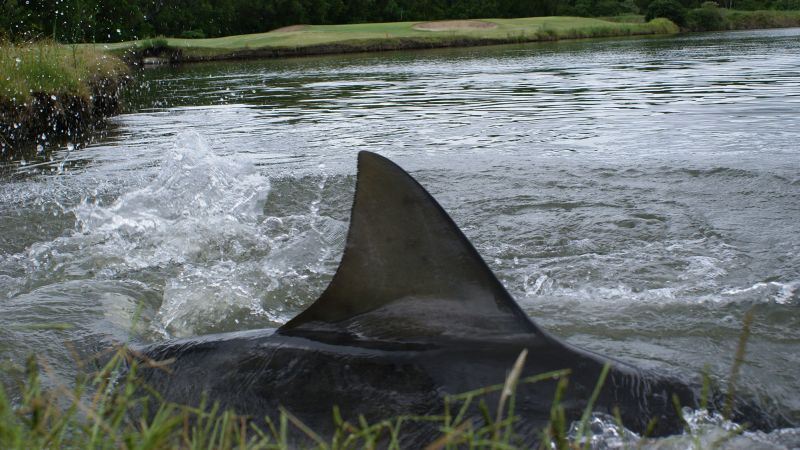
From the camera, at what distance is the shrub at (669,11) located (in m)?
47.4

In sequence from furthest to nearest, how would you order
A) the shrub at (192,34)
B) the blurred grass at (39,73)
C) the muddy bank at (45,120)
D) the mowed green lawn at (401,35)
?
the shrub at (192,34), the mowed green lawn at (401,35), the blurred grass at (39,73), the muddy bank at (45,120)

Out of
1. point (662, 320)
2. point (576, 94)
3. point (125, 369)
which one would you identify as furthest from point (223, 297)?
point (576, 94)

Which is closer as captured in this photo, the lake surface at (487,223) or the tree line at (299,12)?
the lake surface at (487,223)

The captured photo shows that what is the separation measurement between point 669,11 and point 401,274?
51.0 metres

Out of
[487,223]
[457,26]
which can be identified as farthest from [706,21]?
[487,223]

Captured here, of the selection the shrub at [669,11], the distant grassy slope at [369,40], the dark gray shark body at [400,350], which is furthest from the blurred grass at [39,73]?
the shrub at [669,11]

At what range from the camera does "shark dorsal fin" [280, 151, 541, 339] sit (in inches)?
80.2

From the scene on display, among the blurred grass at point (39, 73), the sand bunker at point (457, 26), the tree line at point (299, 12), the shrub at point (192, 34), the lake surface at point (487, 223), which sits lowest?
the lake surface at point (487, 223)

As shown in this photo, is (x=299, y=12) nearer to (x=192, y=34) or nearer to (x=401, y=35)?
(x=192, y=34)

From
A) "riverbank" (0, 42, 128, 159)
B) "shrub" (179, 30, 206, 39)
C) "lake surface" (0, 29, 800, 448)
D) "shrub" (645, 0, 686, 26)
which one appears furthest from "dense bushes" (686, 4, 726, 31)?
"riverbank" (0, 42, 128, 159)

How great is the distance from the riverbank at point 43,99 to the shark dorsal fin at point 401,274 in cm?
727

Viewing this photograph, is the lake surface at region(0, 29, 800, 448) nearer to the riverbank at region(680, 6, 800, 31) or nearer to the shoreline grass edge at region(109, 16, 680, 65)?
the shoreline grass edge at region(109, 16, 680, 65)

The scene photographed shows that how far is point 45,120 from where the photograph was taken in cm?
986

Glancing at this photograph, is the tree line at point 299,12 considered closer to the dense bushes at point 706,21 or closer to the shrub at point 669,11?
the shrub at point 669,11
